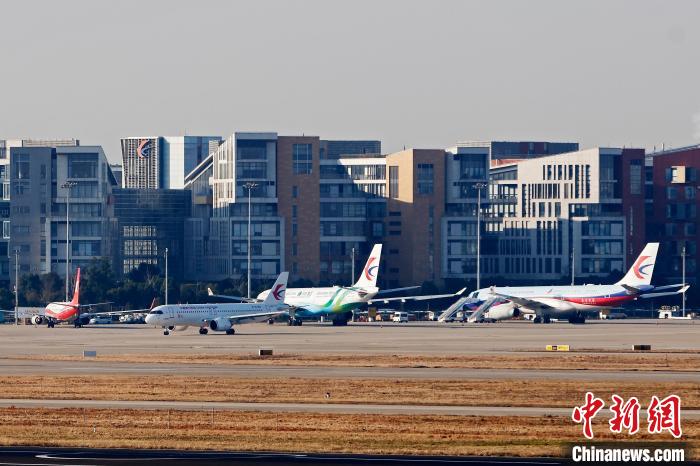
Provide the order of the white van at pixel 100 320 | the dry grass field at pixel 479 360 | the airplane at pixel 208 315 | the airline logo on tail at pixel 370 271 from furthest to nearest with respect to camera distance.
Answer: the white van at pixel 100 320, the airline logo on tail at pixel 370 271, the airplane at pixel 208 315, the dry grass field at pixel 479 360

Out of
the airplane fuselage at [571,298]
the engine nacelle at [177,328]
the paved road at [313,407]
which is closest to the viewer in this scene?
the paved road at [313,407]

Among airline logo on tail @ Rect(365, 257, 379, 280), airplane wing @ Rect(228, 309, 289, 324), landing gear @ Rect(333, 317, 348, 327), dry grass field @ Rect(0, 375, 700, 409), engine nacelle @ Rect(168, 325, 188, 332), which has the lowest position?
landing gear @ Rect(333, 317, 348, 327)

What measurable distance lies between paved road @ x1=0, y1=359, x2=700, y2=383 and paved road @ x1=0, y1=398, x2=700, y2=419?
13.8 metres

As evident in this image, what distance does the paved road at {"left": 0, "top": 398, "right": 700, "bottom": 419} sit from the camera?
2058 inches

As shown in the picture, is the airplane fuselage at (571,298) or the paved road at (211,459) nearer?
the paved road at (211,459)

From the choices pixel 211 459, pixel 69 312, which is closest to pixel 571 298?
pixel 69 312

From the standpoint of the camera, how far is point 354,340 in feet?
384

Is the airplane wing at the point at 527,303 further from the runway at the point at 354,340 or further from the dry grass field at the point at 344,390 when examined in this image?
the dry grass field at the point at 344,390

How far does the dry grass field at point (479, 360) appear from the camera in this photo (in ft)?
255

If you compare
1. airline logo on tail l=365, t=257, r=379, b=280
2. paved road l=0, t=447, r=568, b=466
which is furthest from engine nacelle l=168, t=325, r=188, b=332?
paved road l=0, t=447, r=568, b=466

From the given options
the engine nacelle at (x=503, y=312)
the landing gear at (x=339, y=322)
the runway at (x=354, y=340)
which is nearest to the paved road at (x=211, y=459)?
the runway at (x=354, y=340)

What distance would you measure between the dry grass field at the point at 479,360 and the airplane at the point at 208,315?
37371 millimetres

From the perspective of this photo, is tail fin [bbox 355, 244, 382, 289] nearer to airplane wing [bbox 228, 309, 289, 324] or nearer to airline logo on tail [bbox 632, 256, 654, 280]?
airplane wing [bbox 228, 309, 289, 324]

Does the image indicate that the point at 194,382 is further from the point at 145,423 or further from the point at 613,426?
the point at 613,426
